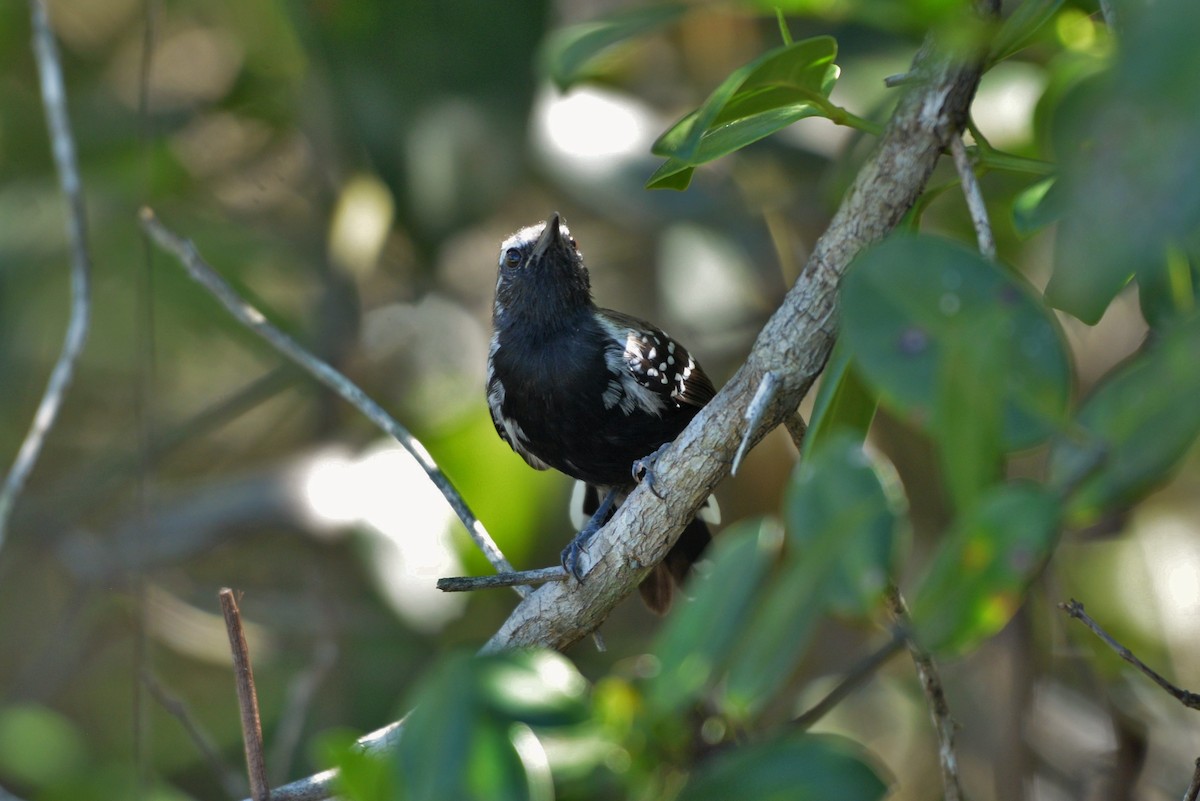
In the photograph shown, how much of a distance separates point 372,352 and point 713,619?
418 centimetres

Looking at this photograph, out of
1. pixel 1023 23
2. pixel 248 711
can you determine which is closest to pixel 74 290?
pixel 248 711

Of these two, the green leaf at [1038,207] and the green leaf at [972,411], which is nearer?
the green leaf at [972,411]

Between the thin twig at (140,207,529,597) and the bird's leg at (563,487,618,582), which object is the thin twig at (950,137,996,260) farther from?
the bird's leg at (563,487,618,582)

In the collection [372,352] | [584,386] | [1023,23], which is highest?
[372,352]

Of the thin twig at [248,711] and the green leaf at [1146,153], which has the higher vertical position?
the thin twig at [248,711]

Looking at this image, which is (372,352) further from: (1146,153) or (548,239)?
(1146,153)

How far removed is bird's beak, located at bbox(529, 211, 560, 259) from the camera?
3711 mm

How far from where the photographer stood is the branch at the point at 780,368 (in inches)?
63.7

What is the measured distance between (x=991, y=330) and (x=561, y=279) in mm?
2845

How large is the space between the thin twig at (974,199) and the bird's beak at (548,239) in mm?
2151

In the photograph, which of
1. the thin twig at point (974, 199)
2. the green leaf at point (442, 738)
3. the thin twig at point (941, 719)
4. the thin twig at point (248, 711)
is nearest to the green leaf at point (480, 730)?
the green leaf at point (442, 738)

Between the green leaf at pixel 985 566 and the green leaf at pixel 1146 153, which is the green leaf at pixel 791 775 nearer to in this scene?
the green leaf at pixel 985 566

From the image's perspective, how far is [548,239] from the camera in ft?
12.2

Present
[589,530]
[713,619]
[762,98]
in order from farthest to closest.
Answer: [589,530]
[762,98]
[713,619]
